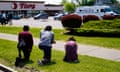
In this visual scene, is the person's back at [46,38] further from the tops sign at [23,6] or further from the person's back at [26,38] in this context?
the tops sign at [23,6]

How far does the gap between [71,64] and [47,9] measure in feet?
302

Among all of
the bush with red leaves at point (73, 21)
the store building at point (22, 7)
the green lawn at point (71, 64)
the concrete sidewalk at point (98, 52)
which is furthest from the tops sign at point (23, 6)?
the green lawn at point (71, 64)

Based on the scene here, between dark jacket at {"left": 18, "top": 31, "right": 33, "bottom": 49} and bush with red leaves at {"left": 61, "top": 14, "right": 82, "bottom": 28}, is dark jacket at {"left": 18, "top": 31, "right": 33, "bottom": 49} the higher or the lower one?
the higher one

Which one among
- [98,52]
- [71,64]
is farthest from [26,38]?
[98,52]

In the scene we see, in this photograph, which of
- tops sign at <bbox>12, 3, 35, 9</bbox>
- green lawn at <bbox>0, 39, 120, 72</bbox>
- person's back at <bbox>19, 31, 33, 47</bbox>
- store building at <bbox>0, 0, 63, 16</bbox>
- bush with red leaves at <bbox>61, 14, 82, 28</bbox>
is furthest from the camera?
tops sign at <bbox>12, 3, 35, 9</bbox>

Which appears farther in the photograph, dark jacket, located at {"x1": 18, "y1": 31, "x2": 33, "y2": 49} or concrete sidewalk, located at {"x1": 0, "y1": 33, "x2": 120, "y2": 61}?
concrete sidewalk, located at {"x1": 0, "y1": 33, "x2": 120, "y2": 61}

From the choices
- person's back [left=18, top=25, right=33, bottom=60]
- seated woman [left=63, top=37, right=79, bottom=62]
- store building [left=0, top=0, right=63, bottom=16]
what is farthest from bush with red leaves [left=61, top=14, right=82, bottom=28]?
store building [left=0, top=0, right=63, bottom=16]

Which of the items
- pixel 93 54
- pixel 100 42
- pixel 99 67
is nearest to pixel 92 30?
pixel 100 42

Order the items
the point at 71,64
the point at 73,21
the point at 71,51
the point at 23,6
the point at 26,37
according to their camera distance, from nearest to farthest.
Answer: the point at 71,64, the point at 71,51, the point at 26,37, the point at 73,21, the point at 23,6

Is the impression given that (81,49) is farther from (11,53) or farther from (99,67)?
(99,67)

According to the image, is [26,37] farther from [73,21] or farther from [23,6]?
[23,6]

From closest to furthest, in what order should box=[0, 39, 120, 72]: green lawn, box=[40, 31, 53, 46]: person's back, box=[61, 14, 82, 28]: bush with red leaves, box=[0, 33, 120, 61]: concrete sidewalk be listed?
box=[0, 39, 120, 72]: green lawn, box=[40, 31, 53, 46]: person's back, box=[0, 33, 120, 61]: concrete sidewalk, box=[61, 14, 82, 28]: bush with red leaves

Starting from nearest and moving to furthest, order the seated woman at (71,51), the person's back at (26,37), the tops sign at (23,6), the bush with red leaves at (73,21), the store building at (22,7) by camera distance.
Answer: the seated woman at (71,51) → the person's back at (26,37) → the bush with red leaves at (73,21) → the store building at (22,7) → the tops sign at (23,6)

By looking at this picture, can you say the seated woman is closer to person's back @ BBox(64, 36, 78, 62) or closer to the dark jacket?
person's back @ BBox(64, 36, 78, 62)
